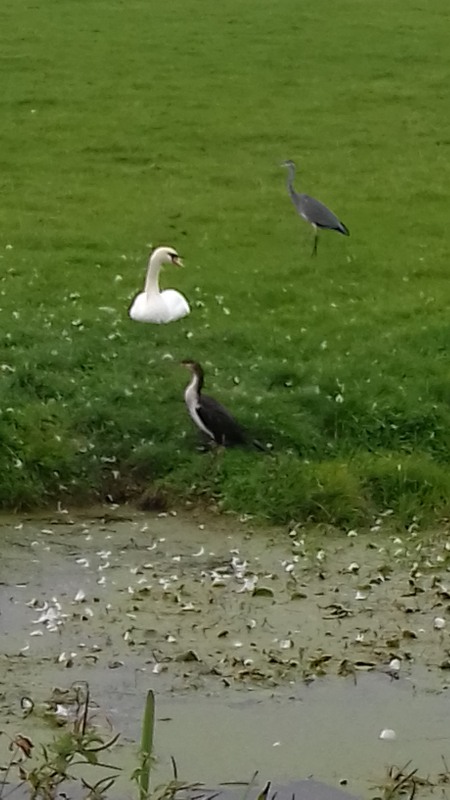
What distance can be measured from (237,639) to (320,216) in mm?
7188

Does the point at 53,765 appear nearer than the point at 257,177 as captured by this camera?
Yes

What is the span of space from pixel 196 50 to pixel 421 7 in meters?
5.70

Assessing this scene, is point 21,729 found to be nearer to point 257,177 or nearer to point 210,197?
point 210,197

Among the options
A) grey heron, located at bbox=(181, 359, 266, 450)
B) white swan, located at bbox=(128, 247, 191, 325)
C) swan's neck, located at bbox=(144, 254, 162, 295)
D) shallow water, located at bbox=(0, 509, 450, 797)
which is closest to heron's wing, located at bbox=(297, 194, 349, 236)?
swan's neck, located at bbox=(144, 254, 162, 295)

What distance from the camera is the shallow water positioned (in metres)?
5.95

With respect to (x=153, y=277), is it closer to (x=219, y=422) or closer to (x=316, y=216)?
(x=219, y=422)

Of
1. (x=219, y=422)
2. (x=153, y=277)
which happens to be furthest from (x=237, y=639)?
(x=153, y=277)

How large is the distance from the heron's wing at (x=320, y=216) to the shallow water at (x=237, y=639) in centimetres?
561

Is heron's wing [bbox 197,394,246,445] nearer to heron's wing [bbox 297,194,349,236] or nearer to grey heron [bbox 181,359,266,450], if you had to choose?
grey heron [bbox 181,359,266,450]

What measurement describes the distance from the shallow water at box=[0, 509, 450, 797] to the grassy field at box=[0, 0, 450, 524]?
0.54m

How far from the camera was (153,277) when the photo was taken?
11.3 m

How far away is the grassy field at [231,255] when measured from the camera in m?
8.98

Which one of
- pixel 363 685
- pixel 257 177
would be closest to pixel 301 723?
pixel 363 685

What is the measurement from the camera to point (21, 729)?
5992 millimetres
